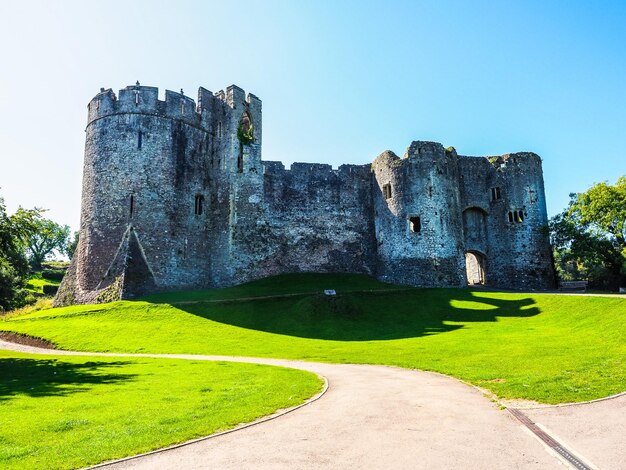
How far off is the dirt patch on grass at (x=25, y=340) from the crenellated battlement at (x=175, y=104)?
17.9 m

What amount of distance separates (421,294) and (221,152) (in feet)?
65.1

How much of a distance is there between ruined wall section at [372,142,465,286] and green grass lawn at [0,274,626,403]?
2.48 metres

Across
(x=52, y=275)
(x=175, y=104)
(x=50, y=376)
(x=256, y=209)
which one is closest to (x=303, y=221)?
(x=256, y=209)

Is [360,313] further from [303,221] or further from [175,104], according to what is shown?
[175,104]

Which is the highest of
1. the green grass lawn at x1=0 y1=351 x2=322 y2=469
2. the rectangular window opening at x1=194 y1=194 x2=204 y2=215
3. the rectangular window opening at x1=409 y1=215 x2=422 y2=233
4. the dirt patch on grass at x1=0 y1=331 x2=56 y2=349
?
the rectangular window opening at x1=194 y1=194 x2=204 y2=215

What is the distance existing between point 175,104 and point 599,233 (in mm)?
36452

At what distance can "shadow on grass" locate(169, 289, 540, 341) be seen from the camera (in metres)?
27.5

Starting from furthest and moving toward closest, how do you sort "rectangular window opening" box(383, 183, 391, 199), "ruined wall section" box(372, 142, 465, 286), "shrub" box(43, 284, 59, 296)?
"shrub" box(43, 284, 59, 296)
"rectangular window opening" box(383, 183, 391, 199)
"ruined wall section" box(372, 142, 465, 286)

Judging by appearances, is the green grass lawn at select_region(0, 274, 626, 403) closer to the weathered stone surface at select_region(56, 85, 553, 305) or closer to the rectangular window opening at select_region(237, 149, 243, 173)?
the weathered stone surface at select_region(56, 85, 553, 305)

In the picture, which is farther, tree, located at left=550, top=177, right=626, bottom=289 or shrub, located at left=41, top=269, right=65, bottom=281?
shrub, located at left=41, top=269, right=65, bottom=281

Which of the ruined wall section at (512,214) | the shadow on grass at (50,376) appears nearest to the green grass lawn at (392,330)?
the shadow on grass at (50,376)

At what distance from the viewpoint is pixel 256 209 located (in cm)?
3953

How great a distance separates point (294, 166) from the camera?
141ft

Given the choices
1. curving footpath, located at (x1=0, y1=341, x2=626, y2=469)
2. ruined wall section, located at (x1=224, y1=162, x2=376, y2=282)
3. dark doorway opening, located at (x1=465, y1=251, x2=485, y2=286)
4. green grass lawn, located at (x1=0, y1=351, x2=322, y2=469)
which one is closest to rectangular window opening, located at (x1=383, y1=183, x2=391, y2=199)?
ruined wall section, located at (x1=224, y1=162, x2=376, y2=282)
